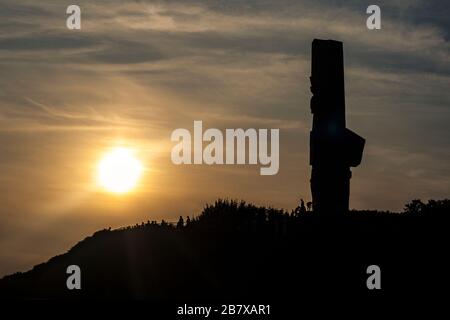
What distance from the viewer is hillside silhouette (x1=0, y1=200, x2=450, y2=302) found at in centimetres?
1847

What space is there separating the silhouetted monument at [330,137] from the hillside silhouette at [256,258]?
2.23 ft

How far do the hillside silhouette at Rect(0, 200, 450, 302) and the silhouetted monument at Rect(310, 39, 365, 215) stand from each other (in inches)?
26.7

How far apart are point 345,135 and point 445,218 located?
4.97 metres

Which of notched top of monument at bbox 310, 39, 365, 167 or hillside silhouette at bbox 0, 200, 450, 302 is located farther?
notched top of monument at bbox 310, 39, 365, 167

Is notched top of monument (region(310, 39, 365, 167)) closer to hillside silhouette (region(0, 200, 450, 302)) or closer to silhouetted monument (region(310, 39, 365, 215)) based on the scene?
silhouetted monument (region(310, 39, 365, 215))

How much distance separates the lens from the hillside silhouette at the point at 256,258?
18.5 m

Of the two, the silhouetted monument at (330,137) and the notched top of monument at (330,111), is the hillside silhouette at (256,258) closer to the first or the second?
the silhouetted monument at (330,137)

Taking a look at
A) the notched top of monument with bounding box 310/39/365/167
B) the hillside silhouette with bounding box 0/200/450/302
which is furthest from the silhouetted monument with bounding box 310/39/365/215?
the hillside silhouette with bounding box 0/200/450/302

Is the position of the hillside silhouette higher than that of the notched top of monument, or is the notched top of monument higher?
the notched top of monument

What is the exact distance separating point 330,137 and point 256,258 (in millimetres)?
3528
